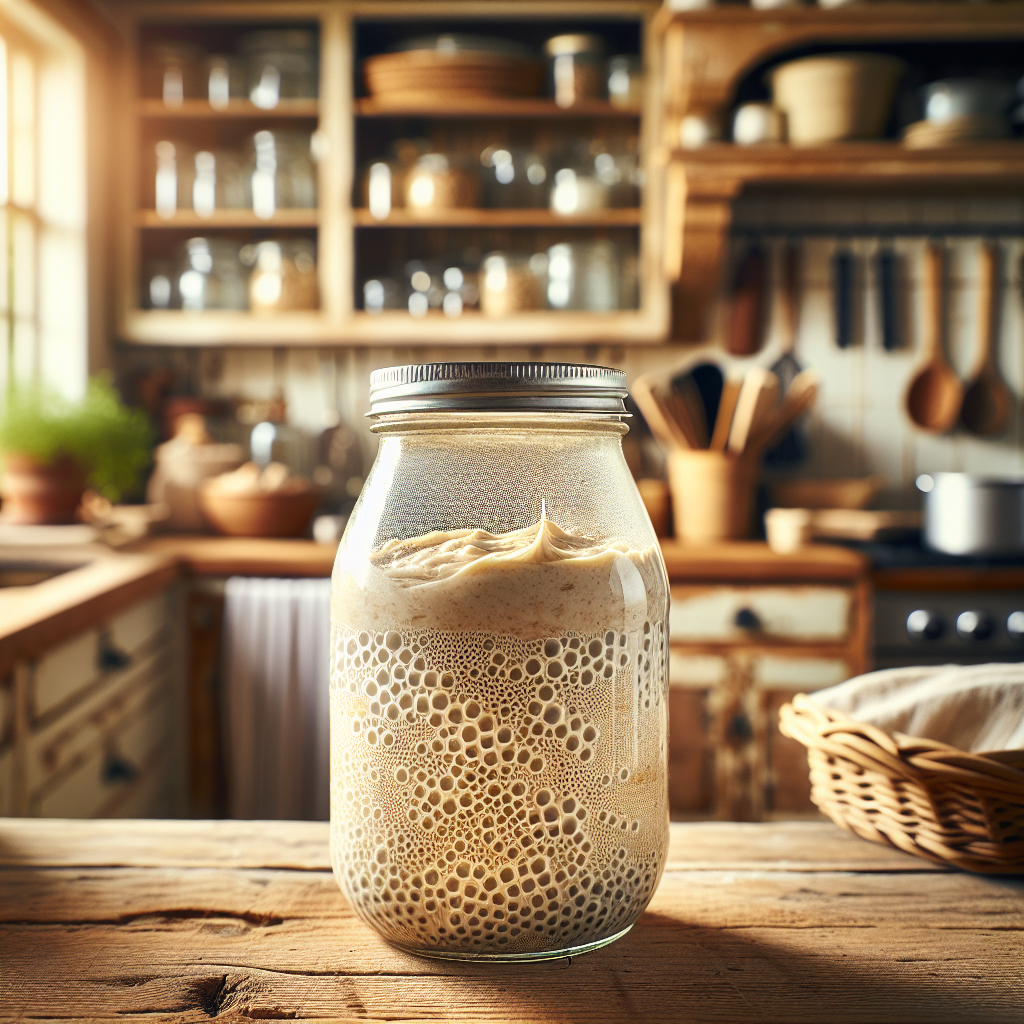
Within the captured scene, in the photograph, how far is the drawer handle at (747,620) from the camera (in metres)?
2.06

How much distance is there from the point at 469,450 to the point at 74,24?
2.47 meters

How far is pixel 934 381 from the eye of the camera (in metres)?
2.80

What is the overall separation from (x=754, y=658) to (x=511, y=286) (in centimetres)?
113

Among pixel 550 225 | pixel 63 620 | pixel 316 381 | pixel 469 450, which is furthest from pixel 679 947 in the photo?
pixel 316 381

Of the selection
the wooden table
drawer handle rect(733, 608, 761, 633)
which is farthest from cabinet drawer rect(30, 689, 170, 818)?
drawer handle rect(733, 608, 761, 633)

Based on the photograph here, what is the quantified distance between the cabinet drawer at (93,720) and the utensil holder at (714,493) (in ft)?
4.10

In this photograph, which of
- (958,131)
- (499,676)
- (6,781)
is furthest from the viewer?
(958,131)

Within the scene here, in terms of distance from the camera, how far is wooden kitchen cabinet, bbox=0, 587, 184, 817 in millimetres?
1351

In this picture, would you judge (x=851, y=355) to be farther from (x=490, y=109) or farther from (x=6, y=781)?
(x=6, y=781)

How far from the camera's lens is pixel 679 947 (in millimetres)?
456

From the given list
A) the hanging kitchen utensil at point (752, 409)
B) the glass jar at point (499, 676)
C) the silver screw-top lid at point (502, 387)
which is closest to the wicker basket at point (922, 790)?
the glass jar at point (499, 676)

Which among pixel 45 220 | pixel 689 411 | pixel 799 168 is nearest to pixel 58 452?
pixel 45 220

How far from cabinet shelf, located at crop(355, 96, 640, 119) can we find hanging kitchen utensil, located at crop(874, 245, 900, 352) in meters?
0.81

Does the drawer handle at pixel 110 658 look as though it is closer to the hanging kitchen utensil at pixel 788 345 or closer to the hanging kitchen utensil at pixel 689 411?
the hanging kitchen utensil at pixel 689 411
